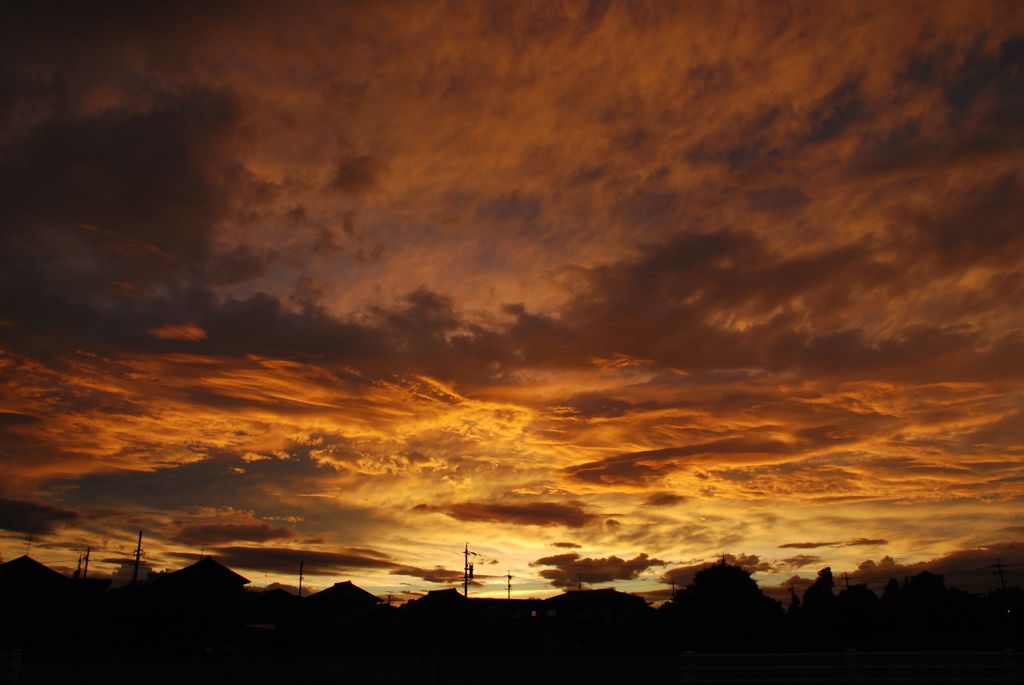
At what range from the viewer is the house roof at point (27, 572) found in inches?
2726

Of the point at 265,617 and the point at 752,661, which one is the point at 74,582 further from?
the point at 752,661

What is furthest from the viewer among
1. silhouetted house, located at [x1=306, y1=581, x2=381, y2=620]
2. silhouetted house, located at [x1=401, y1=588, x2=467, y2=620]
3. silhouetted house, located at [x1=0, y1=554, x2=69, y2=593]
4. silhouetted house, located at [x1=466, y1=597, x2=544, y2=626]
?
silhouetted house, located at [x1=306, y1=581, x2=381, y2=620]

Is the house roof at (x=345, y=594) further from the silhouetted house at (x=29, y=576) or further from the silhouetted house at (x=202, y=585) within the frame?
the silhouetted house at (x=29, y=576)

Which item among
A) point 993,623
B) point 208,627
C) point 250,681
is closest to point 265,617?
point 208,627

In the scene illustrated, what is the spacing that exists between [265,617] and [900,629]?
67080 mm

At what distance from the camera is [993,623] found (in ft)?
196

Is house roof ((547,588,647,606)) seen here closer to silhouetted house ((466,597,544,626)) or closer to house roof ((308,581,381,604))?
silhouetted house ((466,597,544,626))

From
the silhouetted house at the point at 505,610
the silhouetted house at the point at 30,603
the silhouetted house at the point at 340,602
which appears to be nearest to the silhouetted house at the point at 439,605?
the silhouetted house at the point at 505,610

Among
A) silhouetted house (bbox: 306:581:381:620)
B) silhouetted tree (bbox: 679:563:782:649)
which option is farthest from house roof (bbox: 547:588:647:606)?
silhouetted house (bbox: 306:581:381:620)

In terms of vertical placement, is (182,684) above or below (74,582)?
below

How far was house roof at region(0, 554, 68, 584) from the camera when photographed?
69250mm

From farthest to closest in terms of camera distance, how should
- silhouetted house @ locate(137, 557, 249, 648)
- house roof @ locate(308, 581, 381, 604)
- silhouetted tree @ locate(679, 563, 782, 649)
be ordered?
house roof @ locate(308, 581, 381, 604) → silhouetted house @ locate(137, 557, 249, 648) → silhouetted tree @ locate(679, 563, 782, 649)

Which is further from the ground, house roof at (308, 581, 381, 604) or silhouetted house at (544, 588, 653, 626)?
house roof at (308, 581, 381, 604)

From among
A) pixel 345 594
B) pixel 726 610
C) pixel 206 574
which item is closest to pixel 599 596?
pixel 726 610
